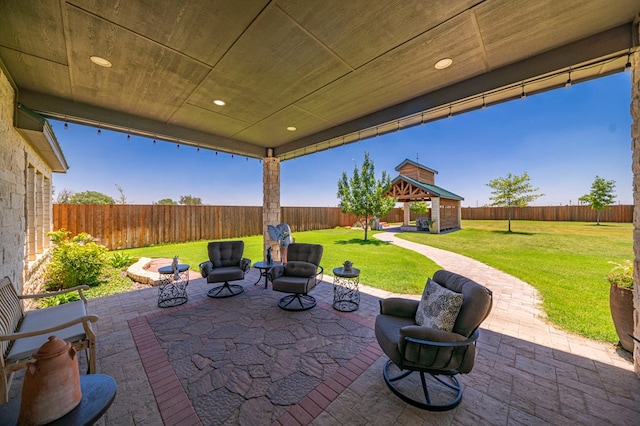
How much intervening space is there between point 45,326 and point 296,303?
3.00 m

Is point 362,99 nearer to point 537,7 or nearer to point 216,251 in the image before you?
point 537,7

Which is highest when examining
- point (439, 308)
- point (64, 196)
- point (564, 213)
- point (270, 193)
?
point (64, 196)

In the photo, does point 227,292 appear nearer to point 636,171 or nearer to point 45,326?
point 45,326

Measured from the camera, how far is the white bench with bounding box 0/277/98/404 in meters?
1.81

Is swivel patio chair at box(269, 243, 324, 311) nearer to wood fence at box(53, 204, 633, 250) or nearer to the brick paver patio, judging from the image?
the brick paver patio

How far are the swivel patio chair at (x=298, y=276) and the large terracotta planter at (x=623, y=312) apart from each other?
3738 mm

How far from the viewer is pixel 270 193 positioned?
655cm

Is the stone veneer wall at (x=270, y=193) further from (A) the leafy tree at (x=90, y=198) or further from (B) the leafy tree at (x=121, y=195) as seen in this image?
(A) the leafy tree at (x=90, y=198)

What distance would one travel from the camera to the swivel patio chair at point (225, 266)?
4.27 metres

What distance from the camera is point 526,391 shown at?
210 cm

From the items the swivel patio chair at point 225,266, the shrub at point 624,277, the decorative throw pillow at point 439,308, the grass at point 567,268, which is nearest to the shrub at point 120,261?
the swivel patio chair at point 225,266

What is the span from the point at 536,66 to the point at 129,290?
7530mm

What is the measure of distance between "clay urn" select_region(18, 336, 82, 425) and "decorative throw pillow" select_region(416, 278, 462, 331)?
2.54m

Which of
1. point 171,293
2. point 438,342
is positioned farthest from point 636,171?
point 171,293
